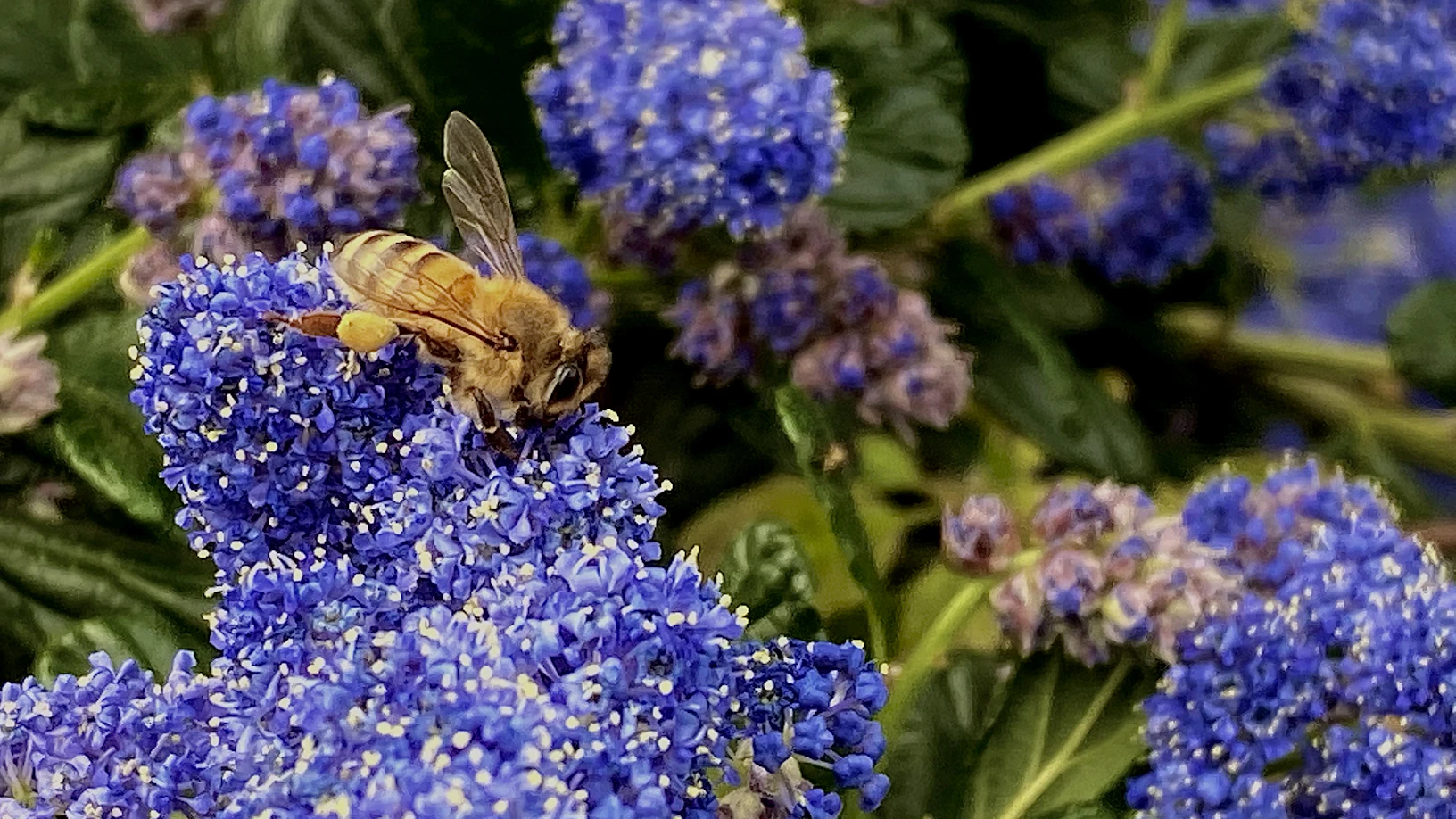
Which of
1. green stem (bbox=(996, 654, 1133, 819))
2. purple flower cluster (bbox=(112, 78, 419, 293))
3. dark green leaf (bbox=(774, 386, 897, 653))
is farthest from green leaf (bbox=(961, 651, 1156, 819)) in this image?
purple flower cluster (bbox=(112, 78, 419, 293))

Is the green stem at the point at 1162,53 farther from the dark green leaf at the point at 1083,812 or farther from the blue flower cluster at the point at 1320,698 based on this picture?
the dark green leaf at the point at 1083,812

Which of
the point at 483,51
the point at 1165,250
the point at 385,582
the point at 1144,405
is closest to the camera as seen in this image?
the point at 385,582

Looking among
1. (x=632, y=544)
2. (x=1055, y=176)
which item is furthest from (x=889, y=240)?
(x=632, y=544)

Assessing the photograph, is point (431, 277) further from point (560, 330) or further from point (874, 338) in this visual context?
point (874, 338)

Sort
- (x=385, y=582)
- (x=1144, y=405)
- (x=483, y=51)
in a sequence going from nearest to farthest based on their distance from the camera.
Result: 1. (x=385, y=582)
2. (x=483, y=51)
3. (x=1144, y=405)

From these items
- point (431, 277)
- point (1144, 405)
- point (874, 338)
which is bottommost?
point (1144, 405)

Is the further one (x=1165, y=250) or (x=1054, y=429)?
(x=1165, y=250)

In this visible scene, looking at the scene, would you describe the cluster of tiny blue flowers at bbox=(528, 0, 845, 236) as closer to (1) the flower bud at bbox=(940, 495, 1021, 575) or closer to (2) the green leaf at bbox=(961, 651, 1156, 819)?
(1) the flower bud at bbox=(940, 495, 1021, 575)

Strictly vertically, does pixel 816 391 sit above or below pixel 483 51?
below
